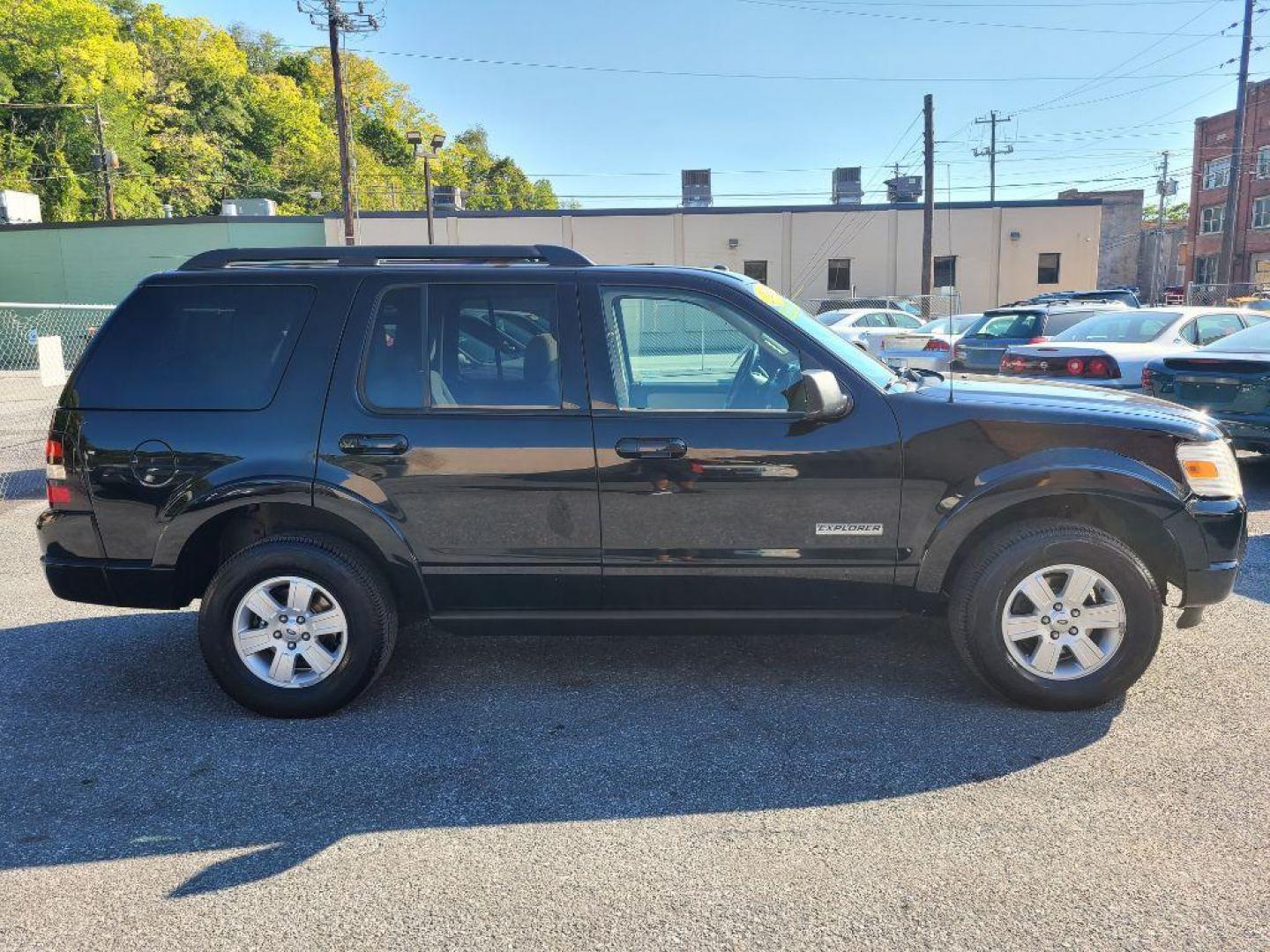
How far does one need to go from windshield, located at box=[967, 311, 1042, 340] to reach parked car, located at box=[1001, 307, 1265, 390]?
2306mm

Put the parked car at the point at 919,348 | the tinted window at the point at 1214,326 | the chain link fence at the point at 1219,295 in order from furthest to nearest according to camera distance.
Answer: the chain link fence at the point at 1219,295 < the parked car at the point at 919,348 < the tinted window at the point at 1214,326

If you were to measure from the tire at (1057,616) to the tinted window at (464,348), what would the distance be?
191 centimetres

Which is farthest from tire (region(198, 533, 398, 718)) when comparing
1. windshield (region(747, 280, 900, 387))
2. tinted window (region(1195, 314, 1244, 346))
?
tinted window (region(1195, 314, 1244, 346))

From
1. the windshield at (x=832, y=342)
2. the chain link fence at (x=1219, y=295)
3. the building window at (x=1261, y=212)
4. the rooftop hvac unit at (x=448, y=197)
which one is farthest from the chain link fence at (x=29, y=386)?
the building window at (x=1261, y=212)

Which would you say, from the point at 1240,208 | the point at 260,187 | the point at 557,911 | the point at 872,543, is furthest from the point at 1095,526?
the point at 260,187

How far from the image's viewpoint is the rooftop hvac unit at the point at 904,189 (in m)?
42.2

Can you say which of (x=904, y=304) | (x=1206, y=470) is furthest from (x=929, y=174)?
(x=1206, y=470)

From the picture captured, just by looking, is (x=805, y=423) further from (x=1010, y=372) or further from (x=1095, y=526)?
(x=1010, y=372)

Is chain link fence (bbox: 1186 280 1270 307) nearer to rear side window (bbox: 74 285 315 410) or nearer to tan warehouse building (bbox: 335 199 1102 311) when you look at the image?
tan warehouse building (bbox: 335 199 1102 311)

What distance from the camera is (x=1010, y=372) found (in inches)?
402

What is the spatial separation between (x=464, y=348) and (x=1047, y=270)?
139 ft

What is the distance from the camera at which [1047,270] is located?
41062 mm

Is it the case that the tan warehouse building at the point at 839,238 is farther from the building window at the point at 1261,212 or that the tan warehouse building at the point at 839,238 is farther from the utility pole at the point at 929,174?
the building window at the point at 1261,212

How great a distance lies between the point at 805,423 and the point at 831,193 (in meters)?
44.5
